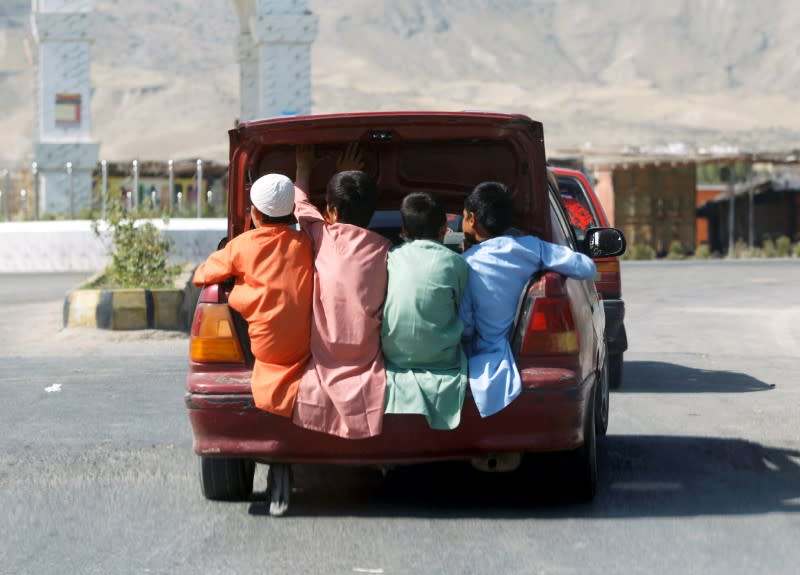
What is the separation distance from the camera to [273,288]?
280 inches

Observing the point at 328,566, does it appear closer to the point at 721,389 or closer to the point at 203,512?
the point at 203,512

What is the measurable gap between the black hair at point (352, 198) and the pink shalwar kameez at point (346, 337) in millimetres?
121

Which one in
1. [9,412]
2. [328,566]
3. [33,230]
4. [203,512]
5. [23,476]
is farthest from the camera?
[33,230]

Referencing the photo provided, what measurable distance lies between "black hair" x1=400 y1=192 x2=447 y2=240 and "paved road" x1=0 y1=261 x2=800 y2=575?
1.22 meters

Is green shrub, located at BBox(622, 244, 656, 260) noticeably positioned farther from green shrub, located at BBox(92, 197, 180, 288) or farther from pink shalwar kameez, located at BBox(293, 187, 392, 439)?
pink shalwar kameez, located at BBox(293, 187, 392, 439)

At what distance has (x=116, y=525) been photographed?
699cm

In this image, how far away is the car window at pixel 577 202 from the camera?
1306cm

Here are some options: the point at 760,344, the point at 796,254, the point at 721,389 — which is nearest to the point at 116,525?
the point at 721,389

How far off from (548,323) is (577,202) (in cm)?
635

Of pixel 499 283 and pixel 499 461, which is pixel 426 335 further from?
pixel 499 461

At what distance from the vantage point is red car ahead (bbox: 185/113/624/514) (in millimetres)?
6930

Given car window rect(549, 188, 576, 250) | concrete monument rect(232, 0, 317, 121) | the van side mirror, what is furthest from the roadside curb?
concrete monument rect(232, 0, 317, 121)

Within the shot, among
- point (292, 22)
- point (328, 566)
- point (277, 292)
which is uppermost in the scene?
point (292, 22)

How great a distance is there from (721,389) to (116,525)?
6415 millimetres
